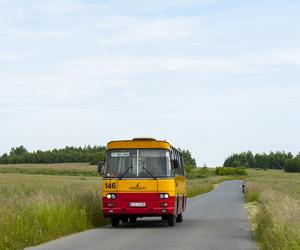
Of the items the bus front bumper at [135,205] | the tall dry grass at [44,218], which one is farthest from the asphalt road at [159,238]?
the bus front bumper at [135,205]

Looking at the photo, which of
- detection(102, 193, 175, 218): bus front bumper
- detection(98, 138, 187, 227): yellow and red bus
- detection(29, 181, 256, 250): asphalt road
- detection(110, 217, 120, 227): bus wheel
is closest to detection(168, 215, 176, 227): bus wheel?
detection(98, 138, 187, 227): yellow and red bus

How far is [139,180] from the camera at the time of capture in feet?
72.9

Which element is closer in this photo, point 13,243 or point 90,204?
point 13,243

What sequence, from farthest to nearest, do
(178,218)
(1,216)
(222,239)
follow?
(178,218), (222,239), (1,216)

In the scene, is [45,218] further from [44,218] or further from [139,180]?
[139,180]

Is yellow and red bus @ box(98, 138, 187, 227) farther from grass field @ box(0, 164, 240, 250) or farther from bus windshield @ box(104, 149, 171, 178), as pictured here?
grass field @ box(0, 164, 240, 250)

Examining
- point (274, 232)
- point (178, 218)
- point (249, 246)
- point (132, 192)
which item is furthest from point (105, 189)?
point (274, 232)

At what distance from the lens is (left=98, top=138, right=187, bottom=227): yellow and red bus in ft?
72.6

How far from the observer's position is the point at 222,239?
1836cm

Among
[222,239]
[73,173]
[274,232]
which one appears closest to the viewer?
[274,232]

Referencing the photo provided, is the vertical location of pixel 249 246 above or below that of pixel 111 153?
below

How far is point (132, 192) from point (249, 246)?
20.6 feet

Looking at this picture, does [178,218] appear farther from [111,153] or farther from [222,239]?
[222,239]

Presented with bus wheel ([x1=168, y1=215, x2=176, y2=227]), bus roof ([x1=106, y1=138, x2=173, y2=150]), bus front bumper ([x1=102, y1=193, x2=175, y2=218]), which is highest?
bus roof ([x1=106, y1=138, x2=173, y2=150])
